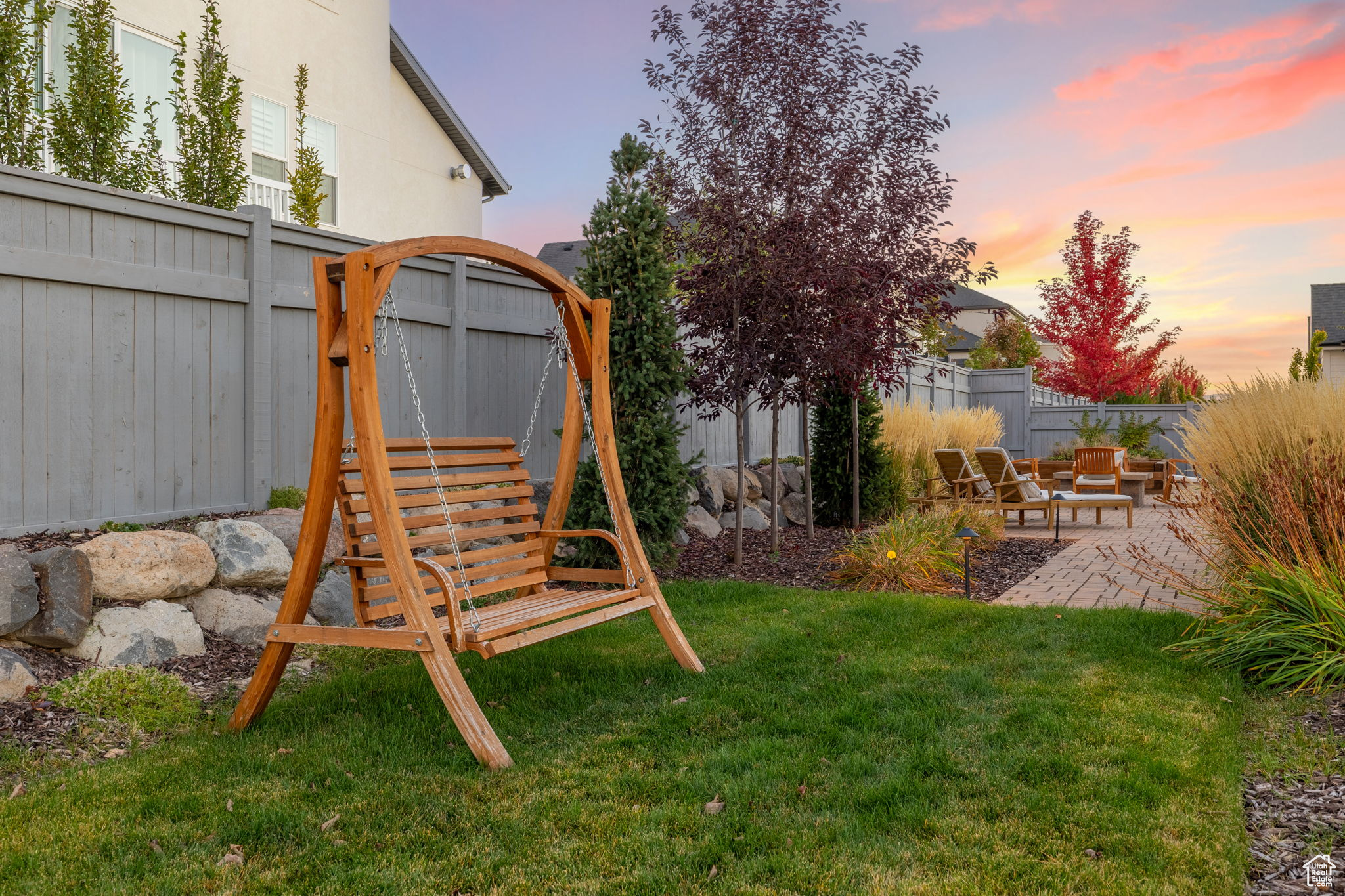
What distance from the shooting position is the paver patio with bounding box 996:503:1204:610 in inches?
246

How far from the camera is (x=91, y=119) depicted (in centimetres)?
610

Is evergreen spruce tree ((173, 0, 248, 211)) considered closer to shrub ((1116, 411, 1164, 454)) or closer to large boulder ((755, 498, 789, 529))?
large boulder ((755, 498, 789, 529))

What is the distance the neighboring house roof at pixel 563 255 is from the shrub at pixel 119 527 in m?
21.2

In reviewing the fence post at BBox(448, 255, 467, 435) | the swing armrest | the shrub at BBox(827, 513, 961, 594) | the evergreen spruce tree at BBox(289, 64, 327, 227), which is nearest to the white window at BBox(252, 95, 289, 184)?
the evergreen spruce tree at BBox(289, 64, 327, 227)

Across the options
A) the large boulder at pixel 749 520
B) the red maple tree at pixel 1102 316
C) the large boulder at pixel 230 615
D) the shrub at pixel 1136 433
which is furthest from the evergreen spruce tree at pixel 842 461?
the red maple tree at pixel 1102 316

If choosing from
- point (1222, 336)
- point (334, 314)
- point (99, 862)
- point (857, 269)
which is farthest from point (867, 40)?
point (1222, 336)

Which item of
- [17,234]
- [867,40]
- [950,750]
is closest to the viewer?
[950,750]

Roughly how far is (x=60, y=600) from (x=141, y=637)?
0.39m

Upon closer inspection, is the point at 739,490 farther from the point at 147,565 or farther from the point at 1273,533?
the point at 147,565

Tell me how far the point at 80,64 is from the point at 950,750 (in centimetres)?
685

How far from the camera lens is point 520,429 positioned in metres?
7.68

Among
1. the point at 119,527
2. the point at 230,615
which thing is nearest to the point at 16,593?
the point at 119,527

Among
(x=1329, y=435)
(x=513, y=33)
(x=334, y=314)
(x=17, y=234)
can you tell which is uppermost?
(x=513, y=33)

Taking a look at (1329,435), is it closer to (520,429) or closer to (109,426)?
(520,429)
